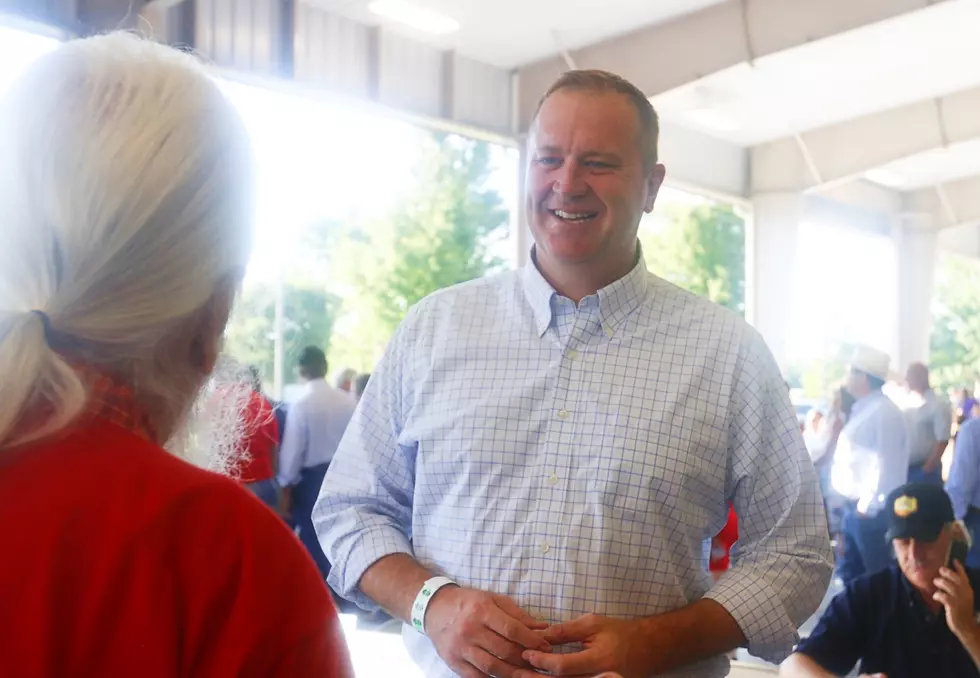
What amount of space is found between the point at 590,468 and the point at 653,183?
21.7 inches

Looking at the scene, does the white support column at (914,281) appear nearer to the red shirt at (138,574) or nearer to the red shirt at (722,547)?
the red shirt at (722,547)

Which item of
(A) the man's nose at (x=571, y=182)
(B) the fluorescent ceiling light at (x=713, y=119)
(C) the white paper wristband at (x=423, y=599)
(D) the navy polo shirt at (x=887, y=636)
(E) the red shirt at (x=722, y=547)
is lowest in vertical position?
(E) the red shirt at (x=722, y=547)

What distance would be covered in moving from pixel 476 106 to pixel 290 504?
176 inches

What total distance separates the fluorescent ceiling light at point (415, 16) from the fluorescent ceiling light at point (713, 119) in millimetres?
3957

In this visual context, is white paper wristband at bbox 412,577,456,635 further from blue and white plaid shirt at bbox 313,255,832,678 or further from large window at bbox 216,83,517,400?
large window at bbox 216,83,517,400

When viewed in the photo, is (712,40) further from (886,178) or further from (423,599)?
(886,178)

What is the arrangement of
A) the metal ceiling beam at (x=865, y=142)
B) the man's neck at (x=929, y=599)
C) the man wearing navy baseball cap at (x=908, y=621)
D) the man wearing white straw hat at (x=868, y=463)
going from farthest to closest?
the metal ceiling beam at (x=865, y=142), the man wearing white straw hat at (x=868, y=463), the man's neck at (x=929, y=599), the man wearing navy baseball cap at (x=908, y=621)

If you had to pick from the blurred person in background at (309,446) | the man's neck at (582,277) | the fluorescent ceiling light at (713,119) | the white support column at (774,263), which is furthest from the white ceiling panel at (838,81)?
the man's neck at (582,277)

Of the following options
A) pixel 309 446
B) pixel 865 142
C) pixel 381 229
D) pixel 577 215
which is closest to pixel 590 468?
pixel 577 215

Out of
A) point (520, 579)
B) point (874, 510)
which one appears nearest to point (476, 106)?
point (874, 510)

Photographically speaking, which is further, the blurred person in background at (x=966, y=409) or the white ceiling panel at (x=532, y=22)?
the blurred person in background at (x=966, y=409)

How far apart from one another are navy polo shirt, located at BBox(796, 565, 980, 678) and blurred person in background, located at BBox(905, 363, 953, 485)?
406 cm

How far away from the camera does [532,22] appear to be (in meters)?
8.68

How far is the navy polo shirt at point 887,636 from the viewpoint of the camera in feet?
8.59
